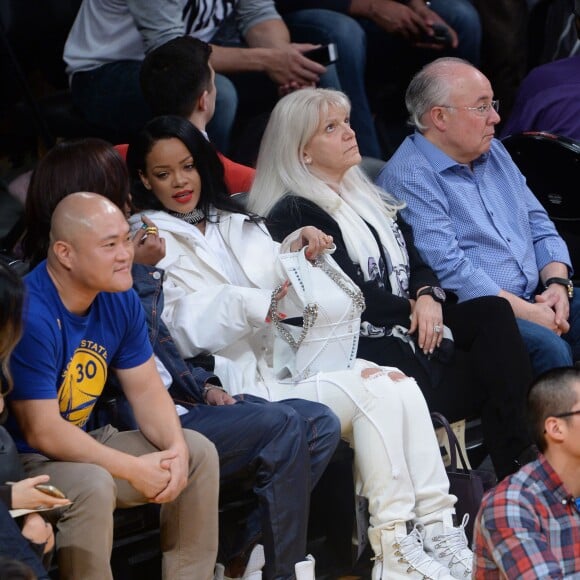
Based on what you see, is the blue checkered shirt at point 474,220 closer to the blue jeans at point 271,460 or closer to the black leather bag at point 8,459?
the blue jeans at point 271,460

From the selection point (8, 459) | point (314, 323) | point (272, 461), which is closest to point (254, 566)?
point (272, 461)

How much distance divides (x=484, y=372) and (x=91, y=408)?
1.37 meters

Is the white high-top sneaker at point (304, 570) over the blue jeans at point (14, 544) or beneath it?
beneath

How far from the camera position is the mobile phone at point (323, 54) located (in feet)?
16.3

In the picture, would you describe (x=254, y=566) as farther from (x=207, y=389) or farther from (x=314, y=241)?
(x=314, y=241)

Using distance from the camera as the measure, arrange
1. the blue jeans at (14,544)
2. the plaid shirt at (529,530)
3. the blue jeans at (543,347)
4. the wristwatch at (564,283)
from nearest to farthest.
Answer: the blue jeans at (14,544)
the plaid shirt at (529,530)
the blue jeans at (543,347)
the wristwatch at (564,283)

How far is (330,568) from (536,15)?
3352 millimetres

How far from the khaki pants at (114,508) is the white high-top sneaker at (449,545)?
27.8 inches

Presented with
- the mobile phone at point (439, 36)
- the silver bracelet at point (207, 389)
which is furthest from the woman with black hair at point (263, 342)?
the mobile phone at point (439, 36)

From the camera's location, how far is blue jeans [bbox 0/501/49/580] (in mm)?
2680

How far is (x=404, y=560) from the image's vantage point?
3551 millimetres

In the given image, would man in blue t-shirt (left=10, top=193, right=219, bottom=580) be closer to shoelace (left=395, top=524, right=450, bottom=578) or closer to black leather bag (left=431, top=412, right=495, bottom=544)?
shoelace (left=395, top=524, right=450, bottom=578)

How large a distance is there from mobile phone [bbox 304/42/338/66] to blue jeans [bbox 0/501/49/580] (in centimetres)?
275

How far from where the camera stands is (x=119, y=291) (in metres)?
3.19
